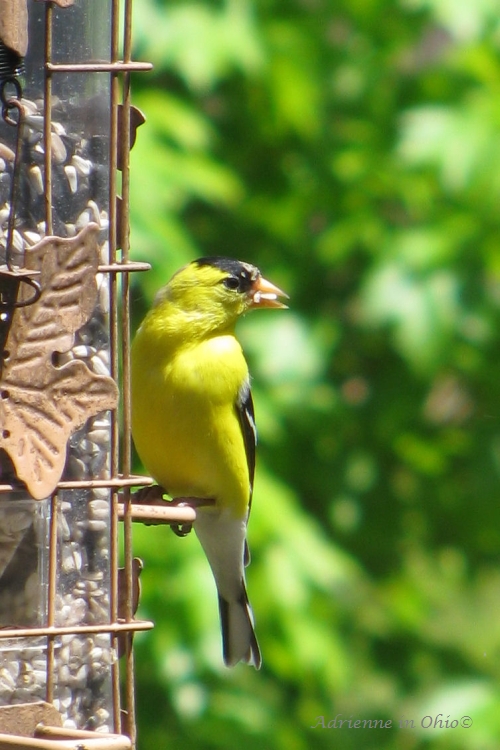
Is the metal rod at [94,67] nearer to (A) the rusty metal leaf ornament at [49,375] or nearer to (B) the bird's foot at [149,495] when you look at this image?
(A) the rusty metal leaf ornament at [49,375]

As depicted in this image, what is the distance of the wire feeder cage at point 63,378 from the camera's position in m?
2.52

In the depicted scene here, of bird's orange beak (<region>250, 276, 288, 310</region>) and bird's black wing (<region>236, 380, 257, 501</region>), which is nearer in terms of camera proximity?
bird's black wing (<region>236, 380, 257, 501</region>)

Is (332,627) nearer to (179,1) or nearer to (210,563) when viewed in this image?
(210,563)

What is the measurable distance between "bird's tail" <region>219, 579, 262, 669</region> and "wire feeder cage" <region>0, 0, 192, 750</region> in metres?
1.24

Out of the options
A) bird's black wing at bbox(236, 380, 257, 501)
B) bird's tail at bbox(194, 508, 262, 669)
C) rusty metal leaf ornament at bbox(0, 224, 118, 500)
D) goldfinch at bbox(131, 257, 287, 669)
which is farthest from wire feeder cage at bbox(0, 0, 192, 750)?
bird's tail at bbox(194, 508, 262, 669)

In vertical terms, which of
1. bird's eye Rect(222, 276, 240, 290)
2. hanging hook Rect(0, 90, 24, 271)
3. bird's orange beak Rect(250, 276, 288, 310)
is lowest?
bird's orange beak Rect(250, 276, 288, 310)

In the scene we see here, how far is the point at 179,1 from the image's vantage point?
4.68 meters

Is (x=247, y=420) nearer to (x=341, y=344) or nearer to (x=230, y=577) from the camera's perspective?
(x=230, y=577)

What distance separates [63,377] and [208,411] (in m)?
1.38

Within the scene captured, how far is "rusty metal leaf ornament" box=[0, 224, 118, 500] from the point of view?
2.50 metres

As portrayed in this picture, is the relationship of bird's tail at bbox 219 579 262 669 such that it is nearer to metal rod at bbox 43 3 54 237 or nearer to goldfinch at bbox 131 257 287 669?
goldfinch at bbox 131 257 287 669

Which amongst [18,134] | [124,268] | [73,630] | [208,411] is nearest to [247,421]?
[208,411]

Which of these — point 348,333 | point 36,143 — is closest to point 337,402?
point 348,333

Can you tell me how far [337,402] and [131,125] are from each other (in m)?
2.52
